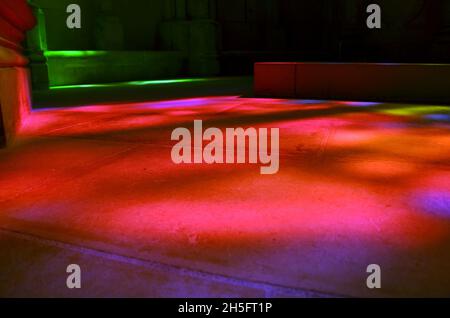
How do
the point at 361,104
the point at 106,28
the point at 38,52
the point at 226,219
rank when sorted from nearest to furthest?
the point at 226,219 → the point at 361,104 → the point at 38,52 → the point at 106,28

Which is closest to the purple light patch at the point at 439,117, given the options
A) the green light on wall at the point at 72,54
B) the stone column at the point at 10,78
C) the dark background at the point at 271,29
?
the stone column at the point at 10,78

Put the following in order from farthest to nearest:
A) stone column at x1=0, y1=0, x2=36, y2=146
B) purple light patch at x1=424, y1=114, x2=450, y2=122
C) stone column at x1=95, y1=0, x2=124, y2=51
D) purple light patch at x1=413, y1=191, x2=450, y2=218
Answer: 1. stone column at x1=95, y1=0, x2=124, y2=51
2. purple light patch at x1=424, y1=114, x2=450, y2=122
3. stone column at x1=0, y1=0, x2=36, y2=146
4. purple light patch at x1=413, y1=191, x2=450, y2=218

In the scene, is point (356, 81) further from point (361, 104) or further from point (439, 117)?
point (439, 117)

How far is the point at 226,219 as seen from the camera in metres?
1.70

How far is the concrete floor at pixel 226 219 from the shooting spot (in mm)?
1254

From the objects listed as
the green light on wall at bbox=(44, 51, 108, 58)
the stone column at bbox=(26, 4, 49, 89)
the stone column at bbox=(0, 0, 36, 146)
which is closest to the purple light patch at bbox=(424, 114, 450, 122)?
the stone column at bbox=(0, 0, 36, 146)

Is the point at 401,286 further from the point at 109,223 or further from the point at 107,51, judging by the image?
the point at 107,51

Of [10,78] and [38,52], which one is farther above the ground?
[38,52]

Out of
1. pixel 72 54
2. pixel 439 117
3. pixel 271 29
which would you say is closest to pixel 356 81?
pixel 439 117

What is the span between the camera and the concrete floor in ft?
4.11

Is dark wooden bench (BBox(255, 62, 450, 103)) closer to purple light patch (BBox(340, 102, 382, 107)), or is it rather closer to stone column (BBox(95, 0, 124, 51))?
purple light patch (BBox(340, 102, 382, 107))

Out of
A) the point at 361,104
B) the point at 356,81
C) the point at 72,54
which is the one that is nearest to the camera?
the point at 361,104

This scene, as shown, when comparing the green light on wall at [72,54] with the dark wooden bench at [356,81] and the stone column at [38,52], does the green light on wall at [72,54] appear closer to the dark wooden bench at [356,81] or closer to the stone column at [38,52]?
the stone column at [38,52]
